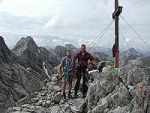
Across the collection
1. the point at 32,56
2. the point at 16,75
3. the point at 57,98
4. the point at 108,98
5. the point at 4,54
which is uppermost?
the point at 108,98

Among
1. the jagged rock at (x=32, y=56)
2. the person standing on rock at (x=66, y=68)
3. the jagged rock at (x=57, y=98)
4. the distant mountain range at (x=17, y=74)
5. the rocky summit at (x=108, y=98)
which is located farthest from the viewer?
the jagged rock at (x=32, y=56)

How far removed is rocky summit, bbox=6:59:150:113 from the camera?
14844 mm

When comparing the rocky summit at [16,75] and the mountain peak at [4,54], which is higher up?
the mountain peak at [4,54]

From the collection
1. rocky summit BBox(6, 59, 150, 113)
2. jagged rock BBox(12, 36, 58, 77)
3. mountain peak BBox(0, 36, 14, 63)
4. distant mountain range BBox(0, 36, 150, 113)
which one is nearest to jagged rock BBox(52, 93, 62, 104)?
rocky summit BBox(6, 59, 150, 113)

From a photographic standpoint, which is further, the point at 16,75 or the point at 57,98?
the point at 16,75

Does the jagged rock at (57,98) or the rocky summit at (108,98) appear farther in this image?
the jagged rock at (57,98)

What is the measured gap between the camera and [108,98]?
16.4m

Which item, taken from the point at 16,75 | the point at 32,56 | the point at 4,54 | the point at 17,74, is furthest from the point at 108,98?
the point at 32,56

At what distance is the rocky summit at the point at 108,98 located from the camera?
14.8 m

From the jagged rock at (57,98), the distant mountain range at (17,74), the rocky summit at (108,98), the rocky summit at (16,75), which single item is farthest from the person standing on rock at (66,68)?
the rocky summit at (16,75)

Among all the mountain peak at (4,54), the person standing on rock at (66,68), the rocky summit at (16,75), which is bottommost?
the rocky summit at (16,75)

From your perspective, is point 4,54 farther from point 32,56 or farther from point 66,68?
point 66,68

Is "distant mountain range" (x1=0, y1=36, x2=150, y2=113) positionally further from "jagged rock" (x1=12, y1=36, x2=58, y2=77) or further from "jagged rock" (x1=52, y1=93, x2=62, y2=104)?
"jagged rock" (x1=52, y1=93, x2=62, y2=104)

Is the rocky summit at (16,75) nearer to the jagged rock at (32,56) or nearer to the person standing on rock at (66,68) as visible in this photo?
the jagged rock at (32,56)
